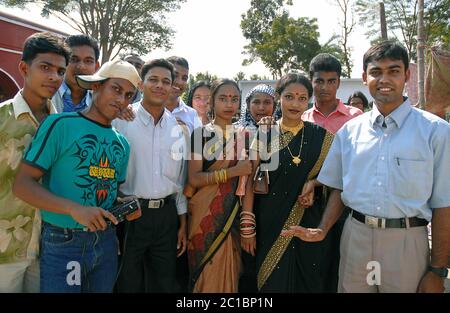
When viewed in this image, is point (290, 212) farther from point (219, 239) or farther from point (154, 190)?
point (154, 190)

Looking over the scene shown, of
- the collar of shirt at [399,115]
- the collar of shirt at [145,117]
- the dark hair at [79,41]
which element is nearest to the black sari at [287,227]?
the collar of shirt at [399,115]

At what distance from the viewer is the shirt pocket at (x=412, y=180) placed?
213 centimetres

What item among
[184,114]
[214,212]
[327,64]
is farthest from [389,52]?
[184,114]

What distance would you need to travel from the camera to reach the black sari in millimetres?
2744

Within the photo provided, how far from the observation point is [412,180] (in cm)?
214

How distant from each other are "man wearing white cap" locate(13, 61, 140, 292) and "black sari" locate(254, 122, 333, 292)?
108 centimetres

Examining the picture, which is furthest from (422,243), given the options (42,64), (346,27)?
(346,27)

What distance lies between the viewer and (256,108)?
3379mm

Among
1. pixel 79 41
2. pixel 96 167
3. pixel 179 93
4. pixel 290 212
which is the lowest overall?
pixel 290 212

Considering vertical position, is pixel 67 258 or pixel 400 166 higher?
pixel 400 166

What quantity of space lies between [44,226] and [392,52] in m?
2.25

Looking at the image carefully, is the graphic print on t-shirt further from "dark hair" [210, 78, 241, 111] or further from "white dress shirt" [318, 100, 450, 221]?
"white dress shirt" [318, 100, 450, 221]

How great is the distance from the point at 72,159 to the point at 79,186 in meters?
0.15

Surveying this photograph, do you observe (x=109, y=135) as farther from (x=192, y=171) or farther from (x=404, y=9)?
(x=404, y=9)
